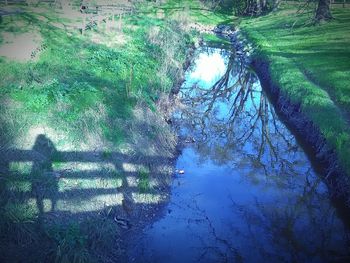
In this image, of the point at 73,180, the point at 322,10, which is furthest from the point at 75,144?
the point at 322,10

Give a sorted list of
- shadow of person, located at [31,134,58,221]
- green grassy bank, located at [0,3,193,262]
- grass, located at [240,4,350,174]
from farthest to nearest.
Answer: grass, located at [240,4,350,174] → shadow of person, located at [31,134,58,221] → green grassy bank, located at [0,3,193,262]

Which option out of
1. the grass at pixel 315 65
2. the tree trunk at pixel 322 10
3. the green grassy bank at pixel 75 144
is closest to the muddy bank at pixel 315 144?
the grass at pixel 315 65

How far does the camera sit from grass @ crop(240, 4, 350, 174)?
12211 mm

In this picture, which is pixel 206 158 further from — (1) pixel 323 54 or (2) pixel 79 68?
(1) pixel 323 54

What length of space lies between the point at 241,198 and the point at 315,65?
10.4 m

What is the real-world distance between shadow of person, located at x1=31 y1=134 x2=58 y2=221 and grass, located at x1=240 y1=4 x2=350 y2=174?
8678 millimetres

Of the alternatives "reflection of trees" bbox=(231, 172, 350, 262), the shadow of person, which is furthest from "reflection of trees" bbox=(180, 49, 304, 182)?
the shadow of person

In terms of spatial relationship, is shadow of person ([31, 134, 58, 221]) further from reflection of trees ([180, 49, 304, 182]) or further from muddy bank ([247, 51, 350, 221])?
muddy bank ([247, 51, 350, 221])

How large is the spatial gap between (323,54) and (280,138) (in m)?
7.67

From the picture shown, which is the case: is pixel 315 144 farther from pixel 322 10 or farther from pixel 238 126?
pixel 322 10

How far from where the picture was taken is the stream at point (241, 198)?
816 centimetres

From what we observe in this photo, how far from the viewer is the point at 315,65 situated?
55.9ft

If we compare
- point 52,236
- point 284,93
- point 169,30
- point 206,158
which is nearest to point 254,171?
point 206,158

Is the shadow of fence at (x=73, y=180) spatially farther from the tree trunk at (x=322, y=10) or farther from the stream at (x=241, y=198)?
the tree trunk at (x=322, y=10)
